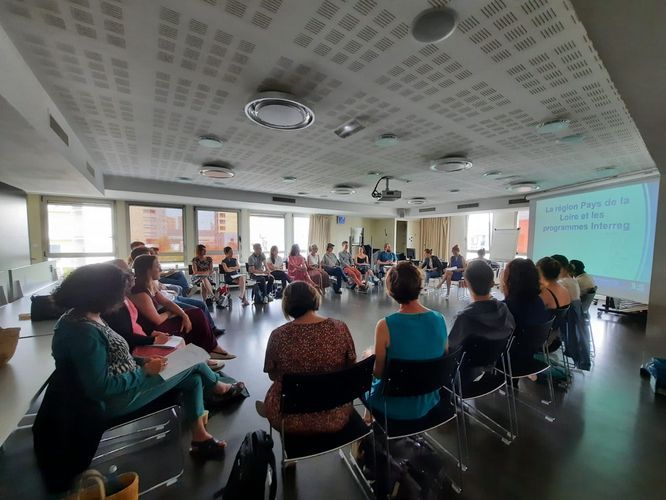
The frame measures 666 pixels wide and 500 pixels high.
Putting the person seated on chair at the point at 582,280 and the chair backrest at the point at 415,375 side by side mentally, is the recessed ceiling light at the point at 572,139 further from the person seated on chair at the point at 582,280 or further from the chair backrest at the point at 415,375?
the chair backrest at the point at 415,375

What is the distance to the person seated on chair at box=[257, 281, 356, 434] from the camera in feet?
4.54

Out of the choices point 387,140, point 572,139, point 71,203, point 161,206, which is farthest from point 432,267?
point 71,203

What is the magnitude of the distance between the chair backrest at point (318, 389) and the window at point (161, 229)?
741cm

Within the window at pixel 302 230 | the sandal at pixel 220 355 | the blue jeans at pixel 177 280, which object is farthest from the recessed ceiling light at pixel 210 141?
the window at pixel 302 230

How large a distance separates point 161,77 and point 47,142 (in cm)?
124

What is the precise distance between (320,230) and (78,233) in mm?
6928

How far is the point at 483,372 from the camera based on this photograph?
205 cm

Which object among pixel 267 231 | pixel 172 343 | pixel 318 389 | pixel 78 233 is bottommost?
pixel 172 343

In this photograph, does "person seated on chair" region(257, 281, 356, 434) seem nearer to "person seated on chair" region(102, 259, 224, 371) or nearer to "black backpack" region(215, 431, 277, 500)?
"black backpack" region(215, 431, 277, 500)

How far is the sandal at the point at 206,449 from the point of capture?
1.76m

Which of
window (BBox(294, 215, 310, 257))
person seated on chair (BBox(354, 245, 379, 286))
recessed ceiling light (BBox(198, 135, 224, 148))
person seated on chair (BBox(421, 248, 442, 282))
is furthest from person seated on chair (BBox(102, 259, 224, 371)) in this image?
window (BBox(294, 215, 310, 257))

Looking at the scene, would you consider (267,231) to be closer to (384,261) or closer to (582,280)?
(384,261)

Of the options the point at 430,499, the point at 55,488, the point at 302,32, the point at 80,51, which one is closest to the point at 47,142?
the point at 80,51

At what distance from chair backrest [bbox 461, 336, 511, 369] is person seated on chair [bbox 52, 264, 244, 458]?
69.7 inches
